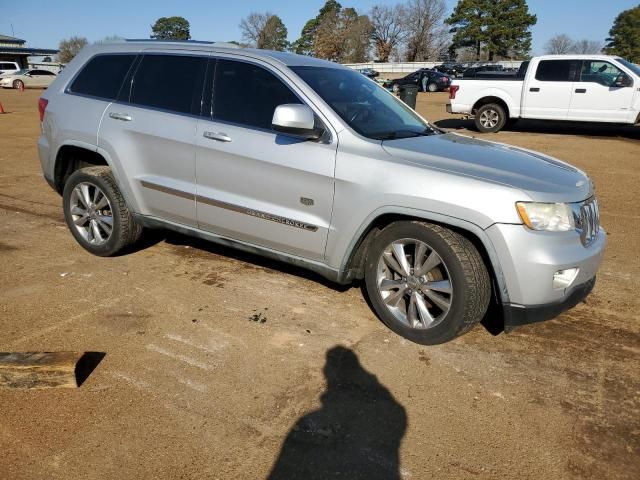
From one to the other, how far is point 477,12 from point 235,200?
3324 inches

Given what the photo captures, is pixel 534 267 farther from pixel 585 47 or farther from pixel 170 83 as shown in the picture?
pixel 585 47

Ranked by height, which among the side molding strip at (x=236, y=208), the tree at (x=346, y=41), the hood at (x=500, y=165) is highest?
the tree at (x=346, y=41)

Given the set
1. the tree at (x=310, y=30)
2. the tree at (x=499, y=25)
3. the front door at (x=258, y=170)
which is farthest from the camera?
the tree at (x=310, y=30)

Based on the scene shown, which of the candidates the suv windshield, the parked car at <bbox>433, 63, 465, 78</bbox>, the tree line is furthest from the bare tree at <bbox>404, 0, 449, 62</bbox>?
the suv windshield

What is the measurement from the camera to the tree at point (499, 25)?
75.2 m

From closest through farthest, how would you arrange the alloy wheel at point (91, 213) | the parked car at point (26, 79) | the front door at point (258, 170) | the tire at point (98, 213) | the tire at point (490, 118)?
the front door at point (258, 170) < the tire at point (98, 213) < the alloy wheel at point (91, 213) < the tire at point (490, 118) < the parked car at point (26, 79)

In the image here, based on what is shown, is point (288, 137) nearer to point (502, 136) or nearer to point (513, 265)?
point (513, 265)

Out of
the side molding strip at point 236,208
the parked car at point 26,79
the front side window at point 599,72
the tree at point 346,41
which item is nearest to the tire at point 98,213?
the side molding strip at point 236,208

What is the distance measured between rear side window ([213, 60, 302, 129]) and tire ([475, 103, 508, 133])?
11531mm

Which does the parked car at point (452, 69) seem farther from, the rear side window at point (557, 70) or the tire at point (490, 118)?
the rear side window at point (557, 70)

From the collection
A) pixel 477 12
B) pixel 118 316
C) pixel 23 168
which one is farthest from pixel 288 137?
pixel 477 12

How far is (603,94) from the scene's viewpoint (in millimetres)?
12820

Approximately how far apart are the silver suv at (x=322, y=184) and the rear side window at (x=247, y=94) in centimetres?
1

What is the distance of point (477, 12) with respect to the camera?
256ft
